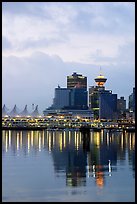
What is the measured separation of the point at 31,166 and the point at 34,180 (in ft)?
8.83

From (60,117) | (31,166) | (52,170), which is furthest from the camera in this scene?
(60,117)

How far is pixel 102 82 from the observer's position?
85.1 meters

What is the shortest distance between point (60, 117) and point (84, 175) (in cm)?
5807

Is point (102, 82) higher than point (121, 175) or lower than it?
higher

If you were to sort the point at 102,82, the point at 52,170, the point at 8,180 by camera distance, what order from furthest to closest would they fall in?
the point at 102,82
the point at 52,170
the point at 8,180

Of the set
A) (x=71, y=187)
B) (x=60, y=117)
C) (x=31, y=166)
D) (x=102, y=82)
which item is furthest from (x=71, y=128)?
(x=71, y=187)

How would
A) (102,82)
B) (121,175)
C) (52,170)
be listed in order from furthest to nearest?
(102,82)
(52,170)
(121,175)

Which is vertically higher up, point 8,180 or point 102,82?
point 102,82

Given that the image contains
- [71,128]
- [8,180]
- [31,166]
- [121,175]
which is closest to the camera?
[8,180]

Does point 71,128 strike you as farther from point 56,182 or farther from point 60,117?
point 56,182

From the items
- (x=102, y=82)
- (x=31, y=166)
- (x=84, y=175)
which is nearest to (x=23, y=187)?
(x=84, y=175)

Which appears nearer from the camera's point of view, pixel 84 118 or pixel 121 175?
pixel 121 175

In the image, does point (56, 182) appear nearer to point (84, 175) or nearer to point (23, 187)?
point (23, 187)

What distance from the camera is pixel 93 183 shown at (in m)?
7.32
